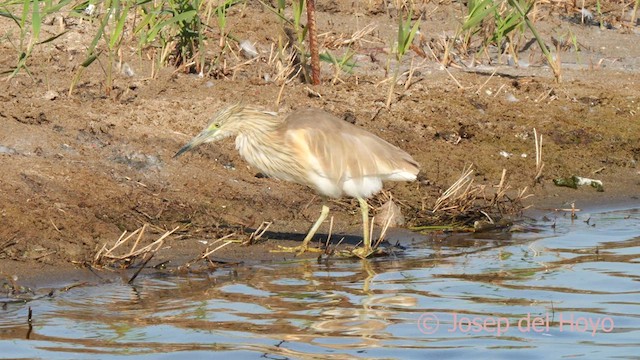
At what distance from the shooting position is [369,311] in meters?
5.54

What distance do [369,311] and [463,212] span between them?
6.65ft

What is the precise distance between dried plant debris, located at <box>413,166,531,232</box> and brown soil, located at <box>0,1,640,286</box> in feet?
0.50

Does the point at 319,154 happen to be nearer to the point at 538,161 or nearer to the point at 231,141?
the point at 231,141

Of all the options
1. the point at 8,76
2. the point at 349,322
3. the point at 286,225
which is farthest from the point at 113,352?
the point at 8,76

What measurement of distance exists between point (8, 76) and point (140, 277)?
114 inches

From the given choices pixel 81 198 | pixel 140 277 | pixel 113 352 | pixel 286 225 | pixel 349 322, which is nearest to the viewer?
pixel 113 352

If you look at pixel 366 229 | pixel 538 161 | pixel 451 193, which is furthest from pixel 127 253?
pixel 538 161

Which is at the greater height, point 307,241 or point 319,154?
point 319,154

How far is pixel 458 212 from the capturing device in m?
7.40

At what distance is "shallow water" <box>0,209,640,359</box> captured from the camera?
488 centimetres

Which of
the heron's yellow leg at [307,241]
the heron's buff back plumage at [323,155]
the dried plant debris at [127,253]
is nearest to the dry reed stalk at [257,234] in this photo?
the heron's yellow leg at [307,241]

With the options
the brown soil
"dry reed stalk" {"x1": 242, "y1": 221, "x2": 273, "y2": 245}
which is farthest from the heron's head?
"dry reed stalk" {"x1": 242, "y1": 221, "x2": 273, "y2": 245}

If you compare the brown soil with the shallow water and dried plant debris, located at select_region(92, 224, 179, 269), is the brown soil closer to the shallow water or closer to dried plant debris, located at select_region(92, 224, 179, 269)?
dried plant debris, located at select_region(92, 224, 179, 269)

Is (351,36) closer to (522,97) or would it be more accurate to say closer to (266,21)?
(266,21)
